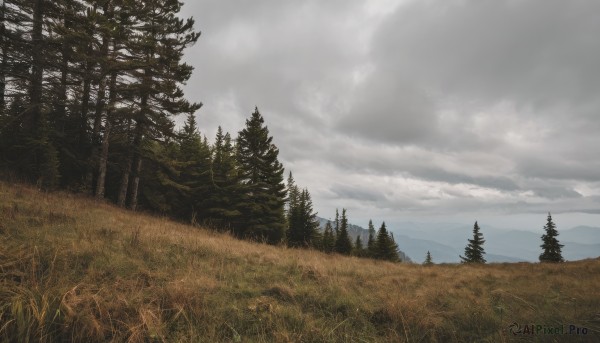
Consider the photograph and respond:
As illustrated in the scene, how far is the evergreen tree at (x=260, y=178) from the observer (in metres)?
27.0

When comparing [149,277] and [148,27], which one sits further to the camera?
[148,27]

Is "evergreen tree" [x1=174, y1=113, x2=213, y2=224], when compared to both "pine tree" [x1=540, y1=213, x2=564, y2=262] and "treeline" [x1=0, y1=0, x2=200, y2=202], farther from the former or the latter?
"pine tree" [x1=540, y1=213, x2=564, y2=262]

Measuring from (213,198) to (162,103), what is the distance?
33.8ft

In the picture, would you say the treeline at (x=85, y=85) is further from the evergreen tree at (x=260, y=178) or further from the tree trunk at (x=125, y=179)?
the evergreen tree at (x=260, y=178)

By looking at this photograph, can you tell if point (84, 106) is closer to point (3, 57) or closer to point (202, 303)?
point (3, 57)

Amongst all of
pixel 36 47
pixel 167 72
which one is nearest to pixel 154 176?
pixel 167 72

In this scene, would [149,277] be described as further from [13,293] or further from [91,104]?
[91,104]

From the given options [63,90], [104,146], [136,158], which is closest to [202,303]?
Result: [104,146]

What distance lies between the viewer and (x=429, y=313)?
4402 millimetres

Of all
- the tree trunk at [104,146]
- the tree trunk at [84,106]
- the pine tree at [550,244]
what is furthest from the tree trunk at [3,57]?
the pine tree at [550,244]

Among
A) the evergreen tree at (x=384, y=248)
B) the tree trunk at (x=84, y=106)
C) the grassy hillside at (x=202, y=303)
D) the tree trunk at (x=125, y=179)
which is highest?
the tree trunk at (x=84, y=106)

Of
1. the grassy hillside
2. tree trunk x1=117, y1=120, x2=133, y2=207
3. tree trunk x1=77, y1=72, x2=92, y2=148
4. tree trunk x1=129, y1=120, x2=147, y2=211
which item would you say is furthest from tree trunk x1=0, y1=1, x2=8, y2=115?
the grassy hillside

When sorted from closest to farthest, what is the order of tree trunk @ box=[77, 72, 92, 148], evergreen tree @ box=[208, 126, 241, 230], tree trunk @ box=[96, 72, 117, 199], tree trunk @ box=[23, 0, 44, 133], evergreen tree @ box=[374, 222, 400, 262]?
tree trunk @ box=[23, 0, 44, 133], tree trunk @ box=[96, 72, 117, 199], tree trunk @ box=[77, 72, 92, 148], evergreen tree @ box=[208, 126, 241, 230], evergreen tree @ box=[374, 222, 400, 262]

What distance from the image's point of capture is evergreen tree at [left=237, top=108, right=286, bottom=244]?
26984 mm
